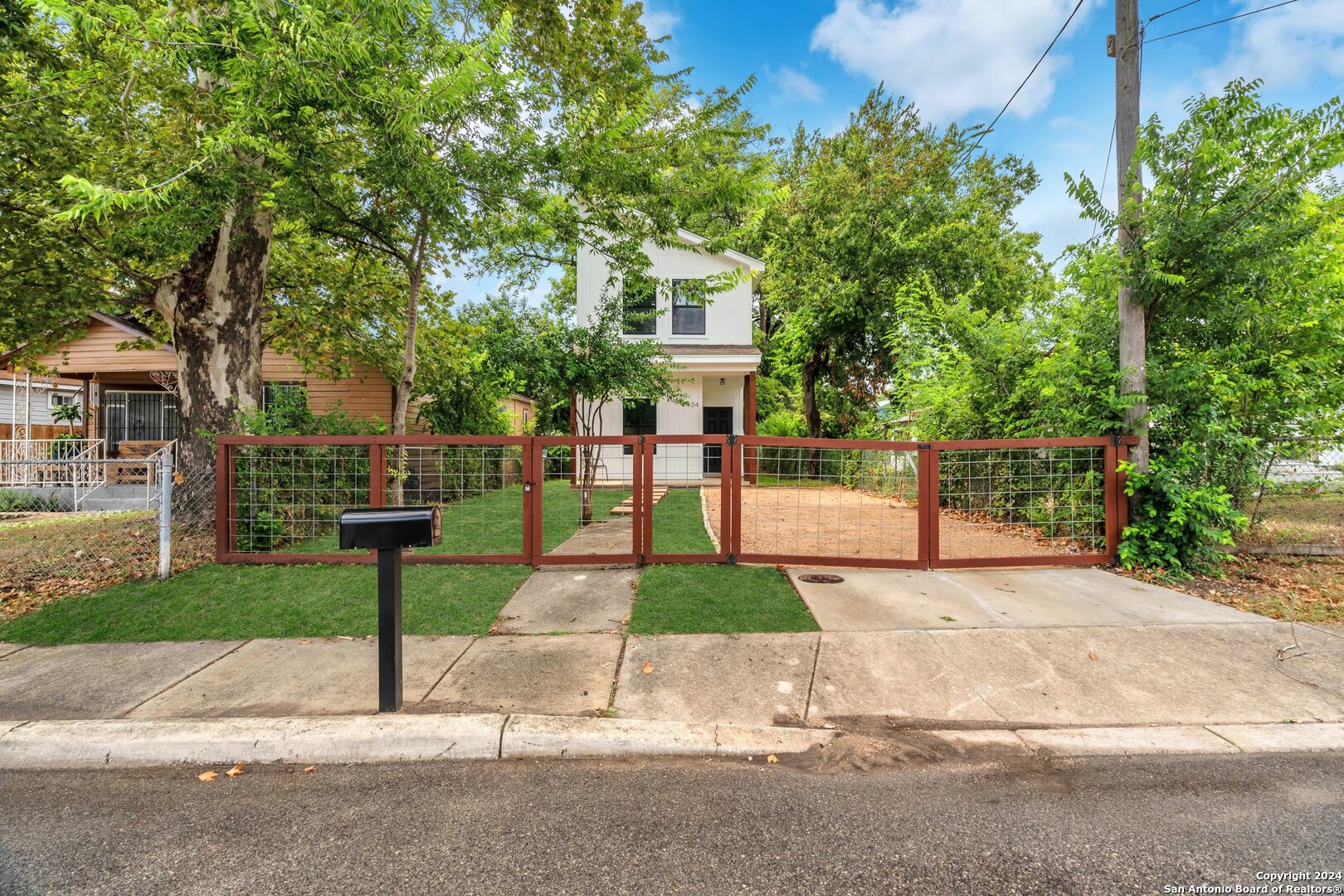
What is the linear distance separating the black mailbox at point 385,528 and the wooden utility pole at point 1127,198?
6.80 metres

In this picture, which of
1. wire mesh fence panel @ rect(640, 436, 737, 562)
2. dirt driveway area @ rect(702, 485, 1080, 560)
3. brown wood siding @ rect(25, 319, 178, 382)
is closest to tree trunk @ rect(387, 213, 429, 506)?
wire mesh fence panel @ rect(640, 436, 737, 562)

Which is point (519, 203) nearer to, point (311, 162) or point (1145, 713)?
point (311, 162)

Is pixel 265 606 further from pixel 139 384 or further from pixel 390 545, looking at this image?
pixel 139 384

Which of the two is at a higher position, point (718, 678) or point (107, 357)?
point (107, 357)

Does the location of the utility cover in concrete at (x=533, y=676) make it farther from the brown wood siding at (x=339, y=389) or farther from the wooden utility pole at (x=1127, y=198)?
the brown wood siding at (x=339, y=389)

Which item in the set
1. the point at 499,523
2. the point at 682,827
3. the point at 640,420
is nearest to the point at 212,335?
the point at 499,523

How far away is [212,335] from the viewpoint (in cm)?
820

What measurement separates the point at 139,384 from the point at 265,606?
50.5ft

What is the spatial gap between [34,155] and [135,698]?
771 centimetres

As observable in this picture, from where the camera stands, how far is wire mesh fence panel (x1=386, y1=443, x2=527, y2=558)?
22.1 ft

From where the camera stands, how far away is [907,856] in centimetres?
225

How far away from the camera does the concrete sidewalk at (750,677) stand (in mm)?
3357

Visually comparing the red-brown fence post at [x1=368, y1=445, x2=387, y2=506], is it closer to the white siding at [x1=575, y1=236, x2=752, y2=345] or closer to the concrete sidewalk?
the concrete sidewalk

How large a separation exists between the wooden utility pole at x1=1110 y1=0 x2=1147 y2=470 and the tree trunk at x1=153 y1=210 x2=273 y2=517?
10410 millimetres
